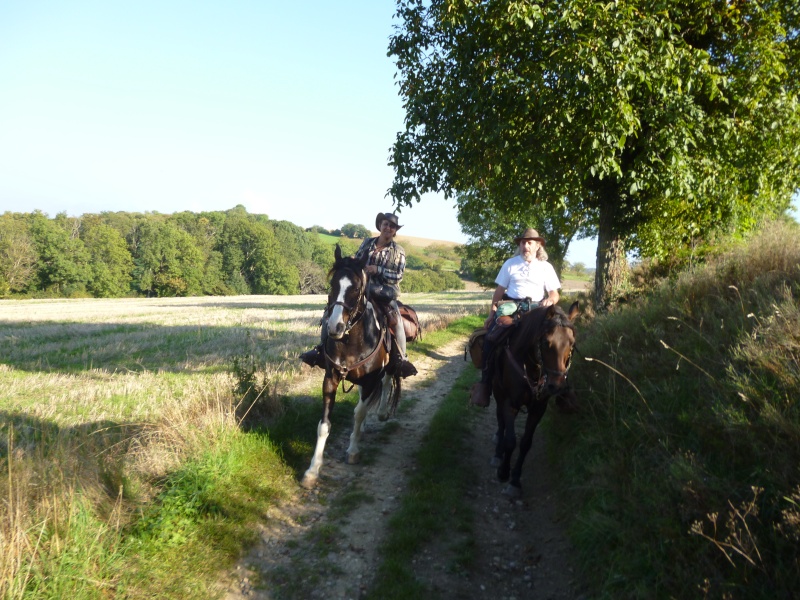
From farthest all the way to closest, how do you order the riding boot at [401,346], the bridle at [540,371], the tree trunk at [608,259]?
the tree trunk at [608,259] → the riding boot at [401,346] → the bridle at [540,371]

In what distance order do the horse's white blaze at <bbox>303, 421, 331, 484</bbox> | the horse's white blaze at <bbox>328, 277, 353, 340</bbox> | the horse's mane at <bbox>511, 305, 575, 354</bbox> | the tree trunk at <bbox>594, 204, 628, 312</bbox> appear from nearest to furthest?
the horse's mane at <bbox>511, 305, 575, 354</bbox>, the horse's white blaze at <bbox>328, 277, 353, 340</bbox>, the horse's white blaze at <bbox>303, 421, 331, 484</bbox>, the tree trunk at <bbox>594, 204, 628, 312</bbox>

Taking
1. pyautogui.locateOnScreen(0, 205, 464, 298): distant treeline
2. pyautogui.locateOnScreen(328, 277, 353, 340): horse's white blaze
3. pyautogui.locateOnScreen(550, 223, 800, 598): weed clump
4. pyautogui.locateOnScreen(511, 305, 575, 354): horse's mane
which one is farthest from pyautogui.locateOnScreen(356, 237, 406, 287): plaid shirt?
pyautogui.locateOnScreen(0, 205, 464, 298): distant treeline

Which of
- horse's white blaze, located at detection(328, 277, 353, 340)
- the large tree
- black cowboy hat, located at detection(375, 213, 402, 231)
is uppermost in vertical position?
the large tree

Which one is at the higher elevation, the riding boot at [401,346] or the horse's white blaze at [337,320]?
the horse's white blaze at [337,320]

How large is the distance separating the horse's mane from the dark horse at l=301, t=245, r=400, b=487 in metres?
1.78

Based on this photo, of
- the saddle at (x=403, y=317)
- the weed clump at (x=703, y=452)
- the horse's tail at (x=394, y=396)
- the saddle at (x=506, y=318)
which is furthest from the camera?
the horse's tail at (x=394, y=396)

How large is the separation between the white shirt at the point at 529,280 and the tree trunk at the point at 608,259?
439 cm

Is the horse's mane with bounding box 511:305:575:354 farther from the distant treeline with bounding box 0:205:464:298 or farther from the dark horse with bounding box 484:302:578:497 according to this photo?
the distant treeline with bounding box 0:205:464:298

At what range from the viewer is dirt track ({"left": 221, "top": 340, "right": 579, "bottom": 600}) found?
12.8ft

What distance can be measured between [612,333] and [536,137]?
3945 millimetres

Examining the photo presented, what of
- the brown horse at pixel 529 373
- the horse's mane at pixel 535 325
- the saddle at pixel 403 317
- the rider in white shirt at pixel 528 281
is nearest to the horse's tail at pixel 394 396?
the saddle at pixel 403 317

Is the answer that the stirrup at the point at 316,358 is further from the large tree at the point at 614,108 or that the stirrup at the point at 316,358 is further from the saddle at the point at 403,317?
the large tree at the point at 614,108

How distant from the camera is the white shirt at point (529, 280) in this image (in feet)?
22.0

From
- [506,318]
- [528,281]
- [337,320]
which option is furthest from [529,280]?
[337,320]
